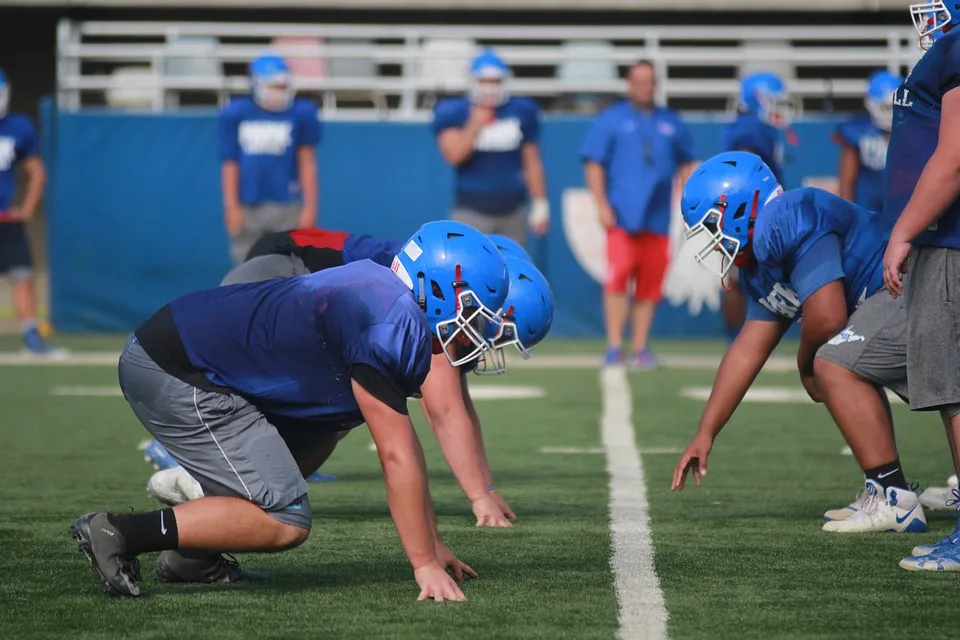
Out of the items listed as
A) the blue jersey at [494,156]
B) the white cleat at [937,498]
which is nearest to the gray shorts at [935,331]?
the white cleat at [937,498]

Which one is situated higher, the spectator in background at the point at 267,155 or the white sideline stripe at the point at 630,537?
the spectator in background at the point at 267,155

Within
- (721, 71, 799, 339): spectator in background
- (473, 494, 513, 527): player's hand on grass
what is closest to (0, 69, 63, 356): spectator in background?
(721, 71, 799, 339): spectator in background

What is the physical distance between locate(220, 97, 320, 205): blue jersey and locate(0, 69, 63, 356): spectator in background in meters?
1.86

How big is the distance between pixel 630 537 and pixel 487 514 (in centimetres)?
52

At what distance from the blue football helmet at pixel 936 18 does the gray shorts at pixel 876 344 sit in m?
0.91

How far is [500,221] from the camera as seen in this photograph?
1102cm

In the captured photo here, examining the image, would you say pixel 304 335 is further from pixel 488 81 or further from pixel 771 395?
pixel 488 81

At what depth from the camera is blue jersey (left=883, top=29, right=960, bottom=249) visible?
14.4 ft

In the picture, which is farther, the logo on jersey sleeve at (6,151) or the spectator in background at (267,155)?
the logo on jersey sleeve at (6,151)

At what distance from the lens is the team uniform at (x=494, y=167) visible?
11.0m

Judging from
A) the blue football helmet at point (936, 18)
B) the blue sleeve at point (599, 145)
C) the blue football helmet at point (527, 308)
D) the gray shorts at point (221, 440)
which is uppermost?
the blue football helmet at point (936, 18)

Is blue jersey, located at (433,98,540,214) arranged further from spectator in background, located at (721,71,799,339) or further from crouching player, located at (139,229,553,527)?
crouching player, located at (139,229,553,527)

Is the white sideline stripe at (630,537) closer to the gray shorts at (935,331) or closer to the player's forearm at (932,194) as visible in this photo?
the gray shorts at (935,331)

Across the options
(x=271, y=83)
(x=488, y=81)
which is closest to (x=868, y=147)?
(x=488, y=81)
